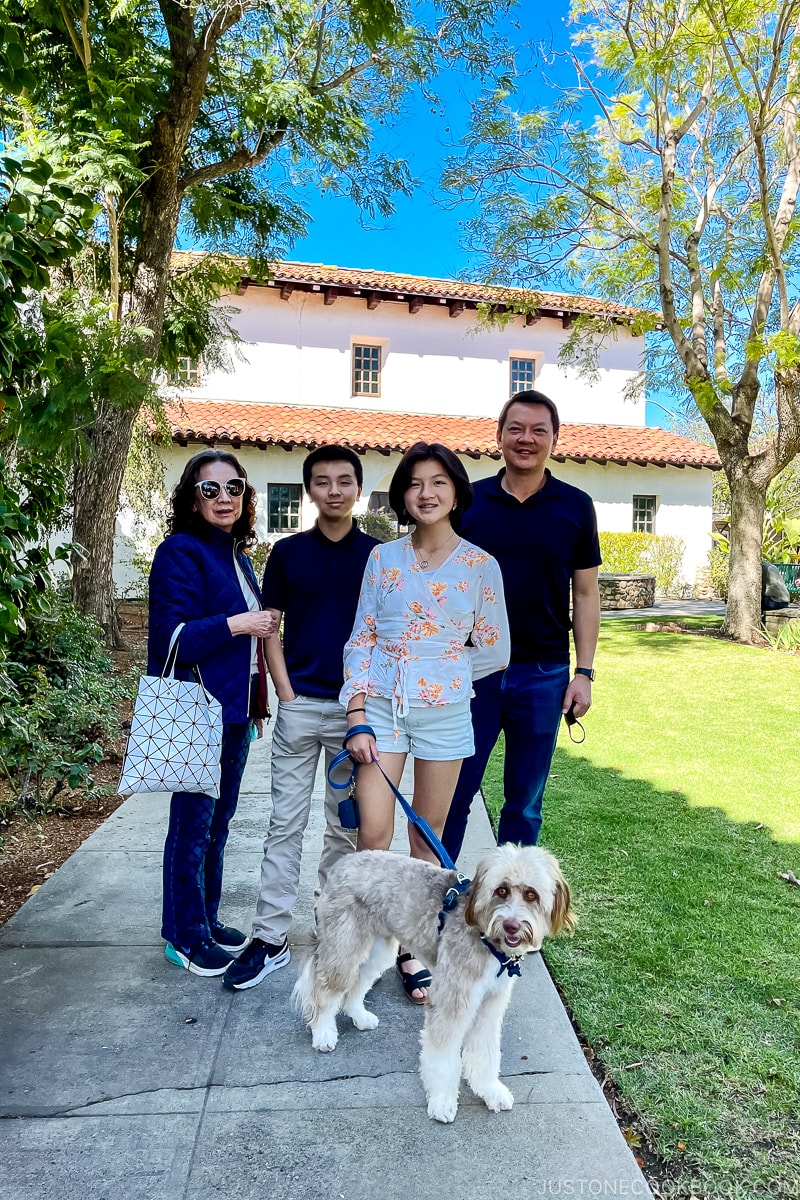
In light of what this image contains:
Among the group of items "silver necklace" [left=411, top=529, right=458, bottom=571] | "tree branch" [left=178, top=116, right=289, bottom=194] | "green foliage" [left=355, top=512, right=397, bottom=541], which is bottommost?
"silver necklace" [left=411, top=529, right=458, bottom=571]

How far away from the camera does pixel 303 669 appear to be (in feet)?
10.7

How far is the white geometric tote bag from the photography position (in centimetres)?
292

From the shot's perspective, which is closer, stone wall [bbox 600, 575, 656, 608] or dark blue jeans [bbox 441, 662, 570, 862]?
dark blue jeans [bbox 441, 662, 570, 862]

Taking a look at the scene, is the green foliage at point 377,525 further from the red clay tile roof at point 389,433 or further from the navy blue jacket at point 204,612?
the navy blue jacket at point 204,612

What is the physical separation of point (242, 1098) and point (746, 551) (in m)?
12.7

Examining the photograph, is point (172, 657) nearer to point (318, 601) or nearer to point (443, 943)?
point (318, 601)

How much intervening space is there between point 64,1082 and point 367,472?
1912 cm

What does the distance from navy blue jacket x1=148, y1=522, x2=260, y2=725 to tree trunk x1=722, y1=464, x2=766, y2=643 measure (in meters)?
11.9

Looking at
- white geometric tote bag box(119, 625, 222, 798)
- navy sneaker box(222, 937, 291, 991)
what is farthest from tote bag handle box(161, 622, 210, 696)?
navy sneaker box(222, 937, 291, 991)

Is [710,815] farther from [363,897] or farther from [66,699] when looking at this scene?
[66,699]

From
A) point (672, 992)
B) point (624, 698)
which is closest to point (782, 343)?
point (624, 698)

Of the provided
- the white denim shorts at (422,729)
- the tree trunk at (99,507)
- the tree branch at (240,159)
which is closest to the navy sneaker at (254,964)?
the white denim shorts at (422,729)

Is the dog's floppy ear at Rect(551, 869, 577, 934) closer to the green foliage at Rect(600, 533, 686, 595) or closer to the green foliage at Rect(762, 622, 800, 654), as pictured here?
the green foliage at Rect(762, 622, 800, 654)

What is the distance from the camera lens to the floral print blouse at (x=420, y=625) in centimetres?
293
